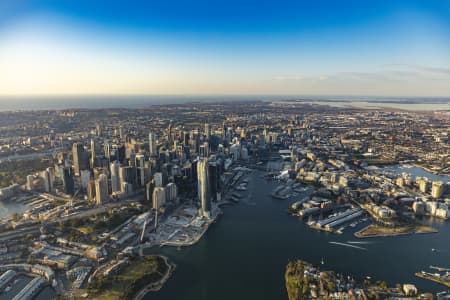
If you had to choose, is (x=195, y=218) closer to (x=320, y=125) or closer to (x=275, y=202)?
(x=275, y=202)

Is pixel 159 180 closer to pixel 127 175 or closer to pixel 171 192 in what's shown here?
pixel 171 192

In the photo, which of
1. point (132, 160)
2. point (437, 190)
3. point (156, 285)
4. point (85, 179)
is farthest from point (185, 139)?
point (156, 285)

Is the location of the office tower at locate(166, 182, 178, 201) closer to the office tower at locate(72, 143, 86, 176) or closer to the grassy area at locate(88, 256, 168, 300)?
the grassy area at locate(88, 256, 168, 300)

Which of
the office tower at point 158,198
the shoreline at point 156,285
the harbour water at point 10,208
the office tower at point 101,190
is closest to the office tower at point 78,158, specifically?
the harbour water at point 10,208

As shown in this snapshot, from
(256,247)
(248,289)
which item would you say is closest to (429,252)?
(256,247)

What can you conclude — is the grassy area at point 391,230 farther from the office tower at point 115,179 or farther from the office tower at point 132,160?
the office tower at point 132,160
